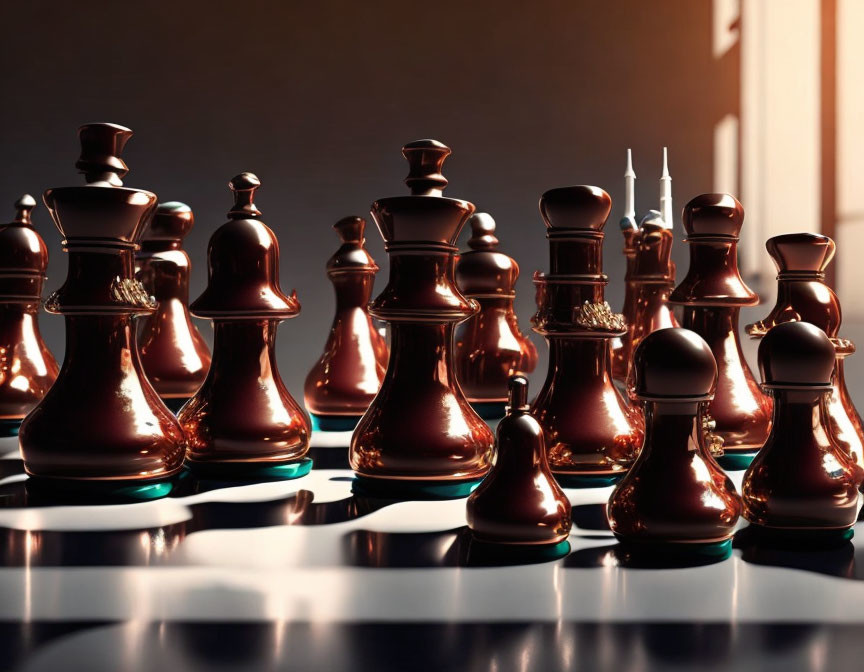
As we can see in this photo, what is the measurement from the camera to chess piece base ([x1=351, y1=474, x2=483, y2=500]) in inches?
26.4

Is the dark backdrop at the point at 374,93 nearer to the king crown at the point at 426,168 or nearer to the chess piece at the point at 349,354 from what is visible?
the chess piece at the point at 349,354

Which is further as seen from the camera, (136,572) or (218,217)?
(218,217)

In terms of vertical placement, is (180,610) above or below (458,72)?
below

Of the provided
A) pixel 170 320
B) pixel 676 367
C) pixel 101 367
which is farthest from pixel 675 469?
pixel 170 320

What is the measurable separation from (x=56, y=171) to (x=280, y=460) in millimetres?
1356

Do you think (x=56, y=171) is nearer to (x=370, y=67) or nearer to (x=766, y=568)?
(x=370, y=67)

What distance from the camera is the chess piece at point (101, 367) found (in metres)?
0.65

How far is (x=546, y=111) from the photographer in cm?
185

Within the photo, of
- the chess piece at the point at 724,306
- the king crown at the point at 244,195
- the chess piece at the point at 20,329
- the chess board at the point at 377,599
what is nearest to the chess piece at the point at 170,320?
the chess piece at the point at 20,329

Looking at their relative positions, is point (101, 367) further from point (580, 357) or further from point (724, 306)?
point (724, 306)

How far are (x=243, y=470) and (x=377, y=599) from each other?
32 centimetres

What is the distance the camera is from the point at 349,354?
99cm

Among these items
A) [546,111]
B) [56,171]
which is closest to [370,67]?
[546,111]

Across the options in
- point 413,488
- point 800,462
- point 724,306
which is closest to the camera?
point 800,462
